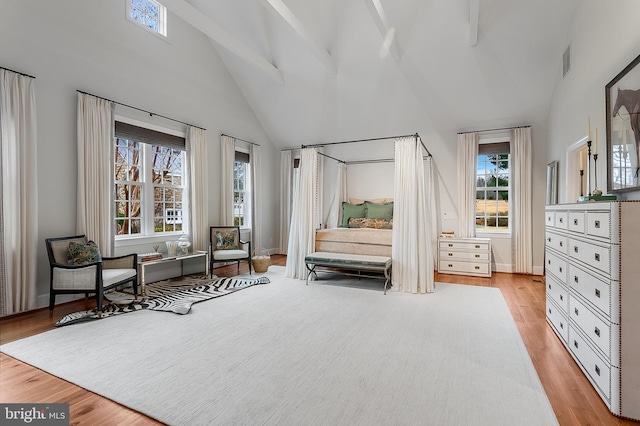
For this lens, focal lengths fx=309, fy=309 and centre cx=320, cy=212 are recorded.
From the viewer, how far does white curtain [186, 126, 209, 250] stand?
213 inches

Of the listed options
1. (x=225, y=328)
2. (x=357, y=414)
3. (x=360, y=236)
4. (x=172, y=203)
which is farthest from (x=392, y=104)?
(x=357, y=414)

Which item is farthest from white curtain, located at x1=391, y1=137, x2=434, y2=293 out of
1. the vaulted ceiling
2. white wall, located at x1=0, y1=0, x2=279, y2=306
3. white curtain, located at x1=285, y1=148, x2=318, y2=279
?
white wall, located at x1=0, y1=0, x2=279, y2=306

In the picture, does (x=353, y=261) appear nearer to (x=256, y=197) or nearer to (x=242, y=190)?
(x=256, y=197)

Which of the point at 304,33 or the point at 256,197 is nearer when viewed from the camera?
the point at 304,33

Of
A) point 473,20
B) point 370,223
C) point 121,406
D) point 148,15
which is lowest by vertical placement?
point 121,406

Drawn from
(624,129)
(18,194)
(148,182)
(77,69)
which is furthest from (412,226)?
(77,69)

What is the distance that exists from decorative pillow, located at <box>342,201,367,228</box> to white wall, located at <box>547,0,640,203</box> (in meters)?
3.29

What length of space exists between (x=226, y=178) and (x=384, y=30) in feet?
12.5

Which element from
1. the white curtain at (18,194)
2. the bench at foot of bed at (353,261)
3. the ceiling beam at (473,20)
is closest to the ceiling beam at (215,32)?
the white curtain at (18,194)

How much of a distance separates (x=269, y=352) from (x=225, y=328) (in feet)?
2.39

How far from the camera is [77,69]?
12.9 ft

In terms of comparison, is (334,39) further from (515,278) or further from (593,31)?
(515,278)

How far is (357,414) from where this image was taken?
1.78 metres

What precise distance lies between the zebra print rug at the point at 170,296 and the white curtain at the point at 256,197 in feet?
6.36
